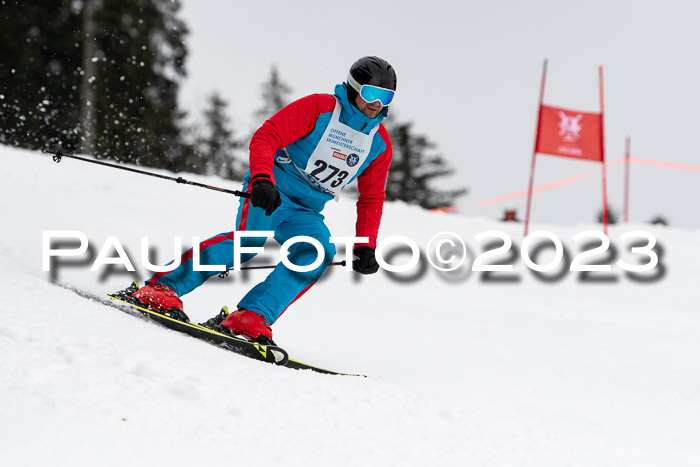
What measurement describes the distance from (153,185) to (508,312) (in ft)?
22.1

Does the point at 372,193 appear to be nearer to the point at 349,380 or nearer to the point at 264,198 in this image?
the point at 264,198

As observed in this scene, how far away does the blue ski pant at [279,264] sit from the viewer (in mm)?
3180

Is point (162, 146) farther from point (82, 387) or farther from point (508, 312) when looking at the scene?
point (82, 387)

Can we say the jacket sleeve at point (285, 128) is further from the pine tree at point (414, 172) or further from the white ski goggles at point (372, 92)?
the pine tree at point (414, 172)

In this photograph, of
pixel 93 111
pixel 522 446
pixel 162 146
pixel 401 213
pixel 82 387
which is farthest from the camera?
pixel 162 146

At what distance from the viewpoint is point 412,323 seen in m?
4.80

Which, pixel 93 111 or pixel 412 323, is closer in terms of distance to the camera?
pixel 412 323

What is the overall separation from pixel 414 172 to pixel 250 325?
102ft

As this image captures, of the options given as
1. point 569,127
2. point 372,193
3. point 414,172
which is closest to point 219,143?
point 414,172

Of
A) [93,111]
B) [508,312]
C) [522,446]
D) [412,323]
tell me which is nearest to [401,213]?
[508,312]

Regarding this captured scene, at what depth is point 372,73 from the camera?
3070 mm

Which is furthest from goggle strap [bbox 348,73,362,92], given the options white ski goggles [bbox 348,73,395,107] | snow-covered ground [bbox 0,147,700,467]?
snow-covered ground [bbox 0,147,700,467]

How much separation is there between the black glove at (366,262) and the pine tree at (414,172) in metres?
27.9

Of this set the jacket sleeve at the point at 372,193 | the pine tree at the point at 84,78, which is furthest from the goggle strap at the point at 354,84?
the pine tree at the point at 84,78
